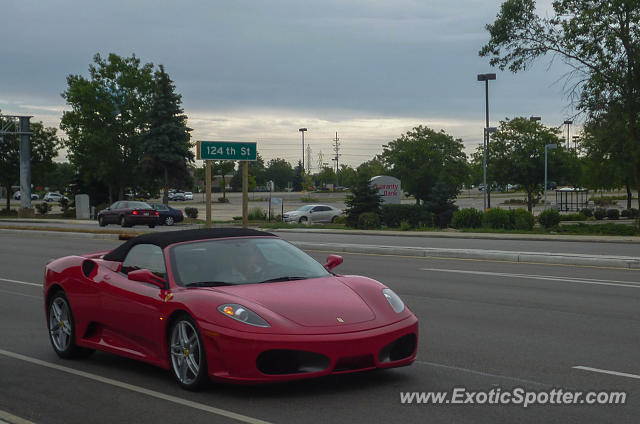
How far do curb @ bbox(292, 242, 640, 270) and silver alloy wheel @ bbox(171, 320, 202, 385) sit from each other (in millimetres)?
13225

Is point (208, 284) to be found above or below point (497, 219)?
above

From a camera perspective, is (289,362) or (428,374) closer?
(289,362)

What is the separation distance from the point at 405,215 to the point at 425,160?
73.0ft

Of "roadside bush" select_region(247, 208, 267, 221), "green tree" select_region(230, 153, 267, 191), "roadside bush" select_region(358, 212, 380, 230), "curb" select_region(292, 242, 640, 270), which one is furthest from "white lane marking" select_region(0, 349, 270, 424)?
"green tree" select_region(230, 153, 267, 191)

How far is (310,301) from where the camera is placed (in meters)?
6.32

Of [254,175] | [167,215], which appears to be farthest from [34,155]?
[254,175]

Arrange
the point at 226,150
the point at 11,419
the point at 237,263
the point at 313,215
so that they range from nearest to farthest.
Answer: the point at 11,419 < the point at 237,263 < the point at 226,150 < the point at 313,215

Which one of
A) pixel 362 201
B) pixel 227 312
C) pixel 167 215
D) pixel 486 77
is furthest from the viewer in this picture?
pixel 486 77

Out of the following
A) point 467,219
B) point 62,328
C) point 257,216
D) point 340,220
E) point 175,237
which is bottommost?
point 340,220

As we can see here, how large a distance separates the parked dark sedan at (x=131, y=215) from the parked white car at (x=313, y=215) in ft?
29.2

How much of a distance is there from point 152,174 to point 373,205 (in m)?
25.1

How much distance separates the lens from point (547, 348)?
320 inches

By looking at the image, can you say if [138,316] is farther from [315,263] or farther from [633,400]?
[633,400]

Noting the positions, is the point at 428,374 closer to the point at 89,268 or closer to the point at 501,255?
the point at 89,268
